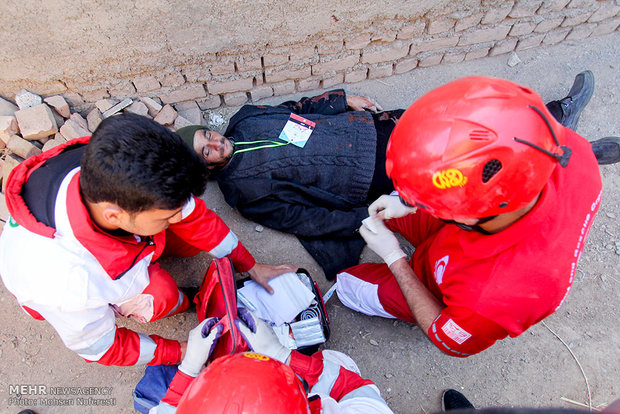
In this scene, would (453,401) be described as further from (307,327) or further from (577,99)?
(577,99)

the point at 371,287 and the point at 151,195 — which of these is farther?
the point at 371,287

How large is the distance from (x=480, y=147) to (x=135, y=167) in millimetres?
1322

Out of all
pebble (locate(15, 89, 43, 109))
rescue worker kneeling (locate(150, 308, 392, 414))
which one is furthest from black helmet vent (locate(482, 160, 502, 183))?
pebble (locate(15, 89, 43, 109))

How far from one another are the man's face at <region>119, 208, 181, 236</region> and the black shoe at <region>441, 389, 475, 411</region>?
6.56ft

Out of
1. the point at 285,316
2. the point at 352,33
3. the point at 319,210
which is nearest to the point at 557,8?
the point at 352,33

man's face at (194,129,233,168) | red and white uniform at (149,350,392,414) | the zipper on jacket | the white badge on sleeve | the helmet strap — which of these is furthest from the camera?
the white badge on sleeve

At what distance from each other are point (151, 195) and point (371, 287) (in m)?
1.54

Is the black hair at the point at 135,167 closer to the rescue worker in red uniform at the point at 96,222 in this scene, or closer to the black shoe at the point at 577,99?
the rescue worker in red uniform at the point at 96,222

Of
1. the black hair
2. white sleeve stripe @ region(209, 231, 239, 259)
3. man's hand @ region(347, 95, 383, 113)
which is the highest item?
the black hair

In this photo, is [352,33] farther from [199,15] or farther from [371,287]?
[371,287]

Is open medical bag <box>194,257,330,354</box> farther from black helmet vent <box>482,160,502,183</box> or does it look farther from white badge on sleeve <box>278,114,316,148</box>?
black helmet vent <box>482,160,502,183</box>

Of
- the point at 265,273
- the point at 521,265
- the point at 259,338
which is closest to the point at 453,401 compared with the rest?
the point at 521,265

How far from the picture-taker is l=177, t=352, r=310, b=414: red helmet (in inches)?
51.0

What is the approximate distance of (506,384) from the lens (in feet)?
8.21
